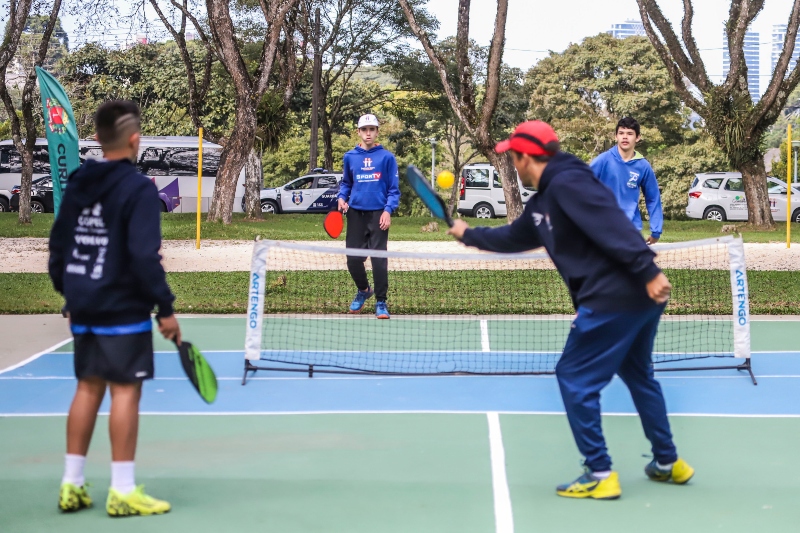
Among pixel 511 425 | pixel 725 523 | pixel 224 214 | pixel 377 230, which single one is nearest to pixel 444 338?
pixel 377 230

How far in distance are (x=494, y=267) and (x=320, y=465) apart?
10.9m

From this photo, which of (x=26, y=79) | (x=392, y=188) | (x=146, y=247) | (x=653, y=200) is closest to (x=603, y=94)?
(x=26, y=79)

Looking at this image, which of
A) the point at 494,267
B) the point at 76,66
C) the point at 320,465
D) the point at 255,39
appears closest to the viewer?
the point at 320,465

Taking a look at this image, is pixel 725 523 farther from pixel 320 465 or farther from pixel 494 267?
→ pixel 494 267

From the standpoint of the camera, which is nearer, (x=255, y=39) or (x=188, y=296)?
(x=188, y=296)

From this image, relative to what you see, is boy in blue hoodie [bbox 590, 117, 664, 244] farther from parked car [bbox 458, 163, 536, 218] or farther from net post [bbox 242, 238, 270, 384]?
parked car [bbox 458, 163, 536, 218]

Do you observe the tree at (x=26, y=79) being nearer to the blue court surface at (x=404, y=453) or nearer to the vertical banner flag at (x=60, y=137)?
the vertical banner flag at (x=60, y=137)

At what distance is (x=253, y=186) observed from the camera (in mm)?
30625

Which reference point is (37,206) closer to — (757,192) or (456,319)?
(757,192)

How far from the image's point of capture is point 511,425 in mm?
6652

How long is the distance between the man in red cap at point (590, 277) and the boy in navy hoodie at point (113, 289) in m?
1.87

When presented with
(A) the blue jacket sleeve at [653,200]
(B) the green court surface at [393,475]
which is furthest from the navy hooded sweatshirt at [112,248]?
(A) the blue jacket sleeve at [653,200]

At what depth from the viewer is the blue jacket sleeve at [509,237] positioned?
542 cm

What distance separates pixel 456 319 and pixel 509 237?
6.28 meters
